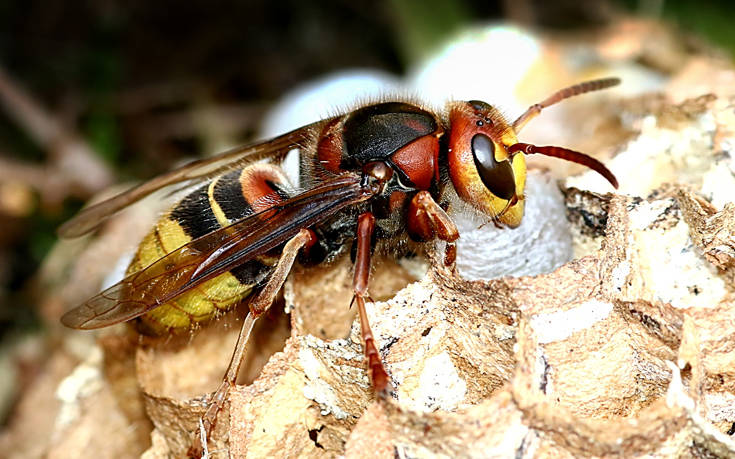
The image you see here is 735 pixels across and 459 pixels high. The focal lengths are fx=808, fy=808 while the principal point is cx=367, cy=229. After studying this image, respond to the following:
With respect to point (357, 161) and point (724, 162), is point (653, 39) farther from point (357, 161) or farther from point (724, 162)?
point (357, 161)

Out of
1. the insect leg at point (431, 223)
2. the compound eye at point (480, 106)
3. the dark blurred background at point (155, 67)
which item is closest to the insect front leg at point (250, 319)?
the insect leg at point (431, 223)

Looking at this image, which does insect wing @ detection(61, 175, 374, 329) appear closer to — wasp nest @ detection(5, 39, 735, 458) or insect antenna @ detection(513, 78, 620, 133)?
wasp nest @ detection(5, 39, 735, 458)

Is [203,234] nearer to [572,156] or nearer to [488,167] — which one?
[488,167]

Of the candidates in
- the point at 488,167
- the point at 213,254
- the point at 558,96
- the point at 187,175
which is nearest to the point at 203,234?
the point at 213,254

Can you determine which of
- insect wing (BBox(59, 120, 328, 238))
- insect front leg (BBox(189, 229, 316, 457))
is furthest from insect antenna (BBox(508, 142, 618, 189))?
insect wing (BBox(59, 120, 328, 238))

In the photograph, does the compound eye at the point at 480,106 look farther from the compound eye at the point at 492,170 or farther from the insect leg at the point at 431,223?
the insect leg at the point at 431,223
